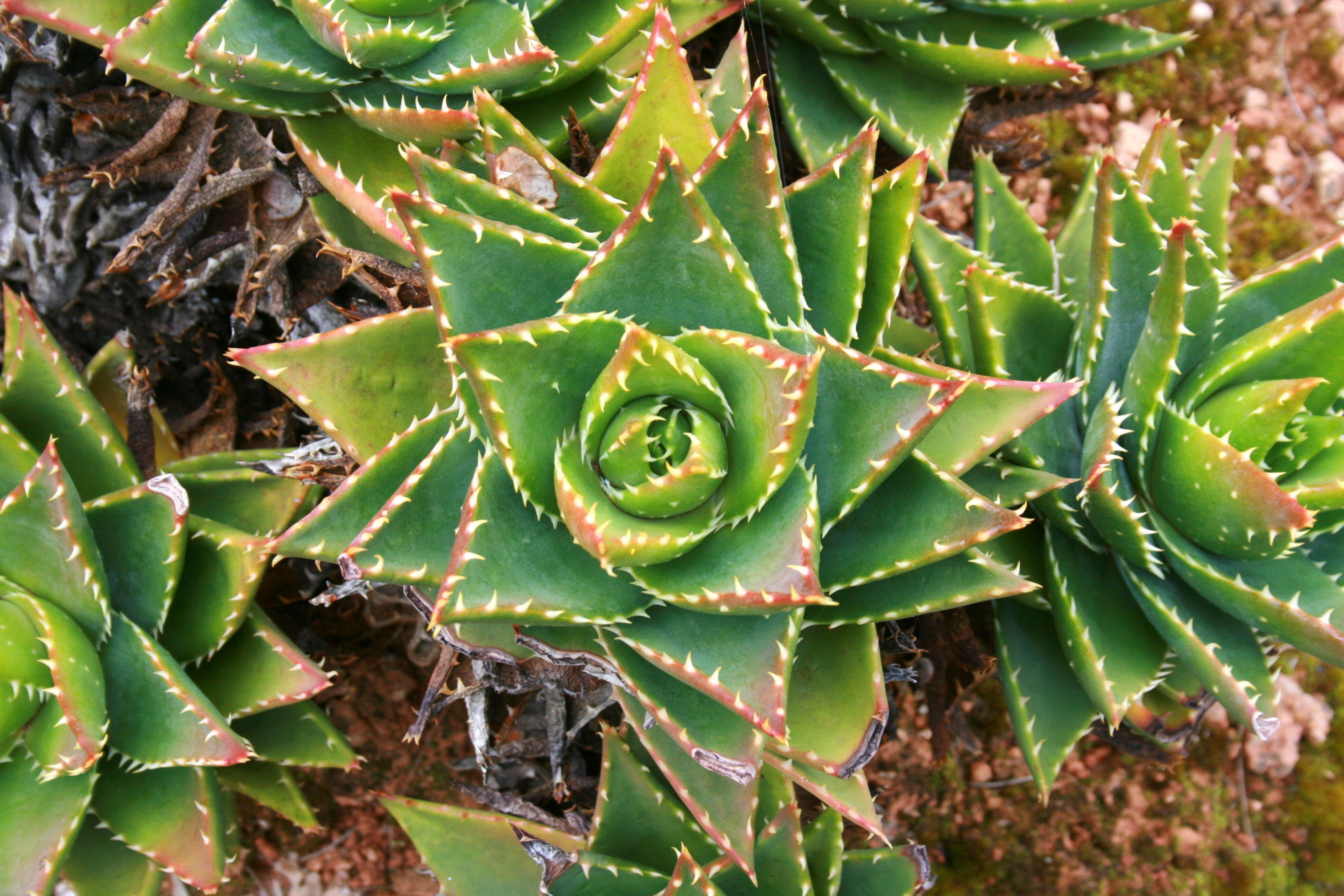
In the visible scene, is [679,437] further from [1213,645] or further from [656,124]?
[1213,645]

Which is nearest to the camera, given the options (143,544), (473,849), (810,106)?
(143,544)

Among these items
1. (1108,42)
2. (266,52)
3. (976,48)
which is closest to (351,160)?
(266,52)

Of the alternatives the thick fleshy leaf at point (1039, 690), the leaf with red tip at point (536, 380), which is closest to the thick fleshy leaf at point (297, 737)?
the leaf with red tip at point (536, 380)

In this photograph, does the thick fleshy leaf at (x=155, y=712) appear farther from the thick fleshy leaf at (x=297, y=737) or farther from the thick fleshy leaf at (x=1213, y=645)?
the thick fleshy leaf at (x=1213, y=645)

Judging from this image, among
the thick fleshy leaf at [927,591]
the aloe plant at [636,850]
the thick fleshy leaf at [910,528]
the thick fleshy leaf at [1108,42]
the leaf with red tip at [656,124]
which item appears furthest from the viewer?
the thick fleshy leaf at [1108,42]

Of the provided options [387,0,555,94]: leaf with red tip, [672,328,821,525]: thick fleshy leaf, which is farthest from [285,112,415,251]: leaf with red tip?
[672,328,821,525]: thick fleshy leaf
